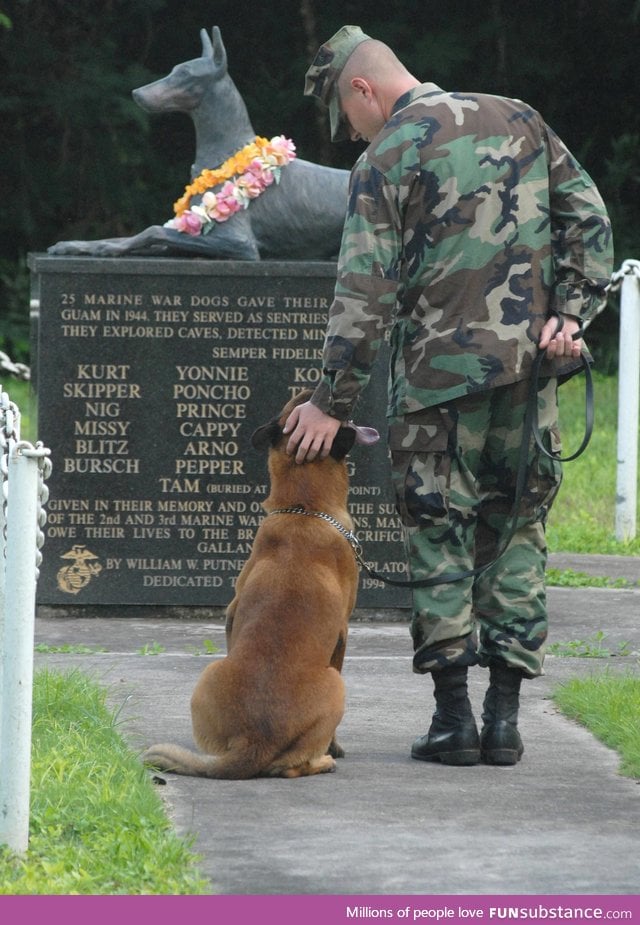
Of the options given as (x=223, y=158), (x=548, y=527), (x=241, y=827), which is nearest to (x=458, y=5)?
(x=548, y=527)

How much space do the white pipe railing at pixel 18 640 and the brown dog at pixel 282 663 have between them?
2.54 feet

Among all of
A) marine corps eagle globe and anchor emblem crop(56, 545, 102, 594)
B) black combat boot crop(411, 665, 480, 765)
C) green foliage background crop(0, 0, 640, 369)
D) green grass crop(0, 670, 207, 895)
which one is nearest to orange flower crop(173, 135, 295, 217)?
marine corps eagle globe and anchor emblem crop(56, 545, 102, 594)

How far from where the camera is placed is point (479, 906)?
305 centimetres

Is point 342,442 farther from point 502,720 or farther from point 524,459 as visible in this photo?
point 502,720

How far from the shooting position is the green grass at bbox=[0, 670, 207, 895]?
3156 mm

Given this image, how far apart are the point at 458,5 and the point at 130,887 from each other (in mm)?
15345

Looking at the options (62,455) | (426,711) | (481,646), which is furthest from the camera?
(62,455)

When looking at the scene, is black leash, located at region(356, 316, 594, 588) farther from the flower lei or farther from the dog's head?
the flower lei

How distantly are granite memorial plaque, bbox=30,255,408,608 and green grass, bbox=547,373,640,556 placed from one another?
7.04 ft

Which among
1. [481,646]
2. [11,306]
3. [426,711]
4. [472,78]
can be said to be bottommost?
[426,711]

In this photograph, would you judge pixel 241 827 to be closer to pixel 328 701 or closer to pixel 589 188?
pixel 328 701

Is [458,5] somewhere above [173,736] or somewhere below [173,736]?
above

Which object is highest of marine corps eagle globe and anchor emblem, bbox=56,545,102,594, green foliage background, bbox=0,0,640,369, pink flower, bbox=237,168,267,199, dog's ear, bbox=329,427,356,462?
green foliage background, bbox=0,0,640,369

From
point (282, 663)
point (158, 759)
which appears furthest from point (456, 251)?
point (158, 759)
